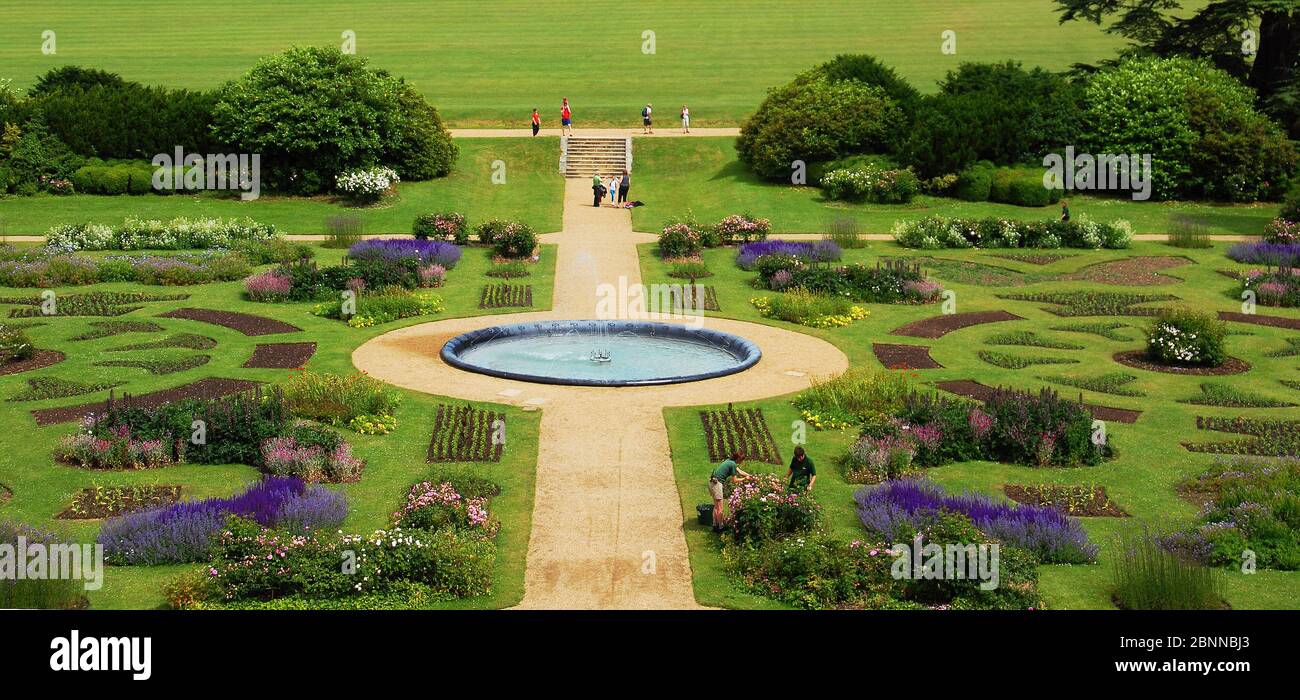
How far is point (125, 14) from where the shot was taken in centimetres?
10400

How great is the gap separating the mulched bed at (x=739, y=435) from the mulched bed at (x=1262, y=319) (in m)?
16.0

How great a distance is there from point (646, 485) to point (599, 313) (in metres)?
13.6

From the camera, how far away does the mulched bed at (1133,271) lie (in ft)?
132

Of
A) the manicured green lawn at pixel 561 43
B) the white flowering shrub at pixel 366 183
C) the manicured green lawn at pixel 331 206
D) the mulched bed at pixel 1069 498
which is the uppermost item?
the manicured green lawn at pixel 561 43

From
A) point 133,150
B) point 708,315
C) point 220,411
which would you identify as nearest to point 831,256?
point 708,315

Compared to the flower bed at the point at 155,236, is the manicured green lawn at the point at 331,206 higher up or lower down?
higher up

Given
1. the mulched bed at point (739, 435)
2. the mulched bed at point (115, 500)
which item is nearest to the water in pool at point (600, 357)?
the mulched bed at point (739, 435)

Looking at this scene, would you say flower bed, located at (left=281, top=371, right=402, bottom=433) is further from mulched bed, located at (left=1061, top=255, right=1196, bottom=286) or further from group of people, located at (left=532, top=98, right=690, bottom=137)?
group of people, located at (left=532, top=98, right=690, bottom=137)

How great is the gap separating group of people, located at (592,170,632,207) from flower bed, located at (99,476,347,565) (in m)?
31.4

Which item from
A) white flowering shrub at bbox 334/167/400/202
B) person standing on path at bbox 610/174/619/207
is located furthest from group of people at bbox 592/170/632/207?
white flowering shrub at bbox 334/167/400/202

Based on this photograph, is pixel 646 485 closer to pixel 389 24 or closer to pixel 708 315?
pixel 708 315

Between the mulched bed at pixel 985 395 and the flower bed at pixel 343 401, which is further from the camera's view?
the mulched bed at pixel 985 395

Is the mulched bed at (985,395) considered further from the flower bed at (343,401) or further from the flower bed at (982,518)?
the flower bed at (343,401)

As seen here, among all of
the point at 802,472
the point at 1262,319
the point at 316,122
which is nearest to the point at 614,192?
the point at 316,122
